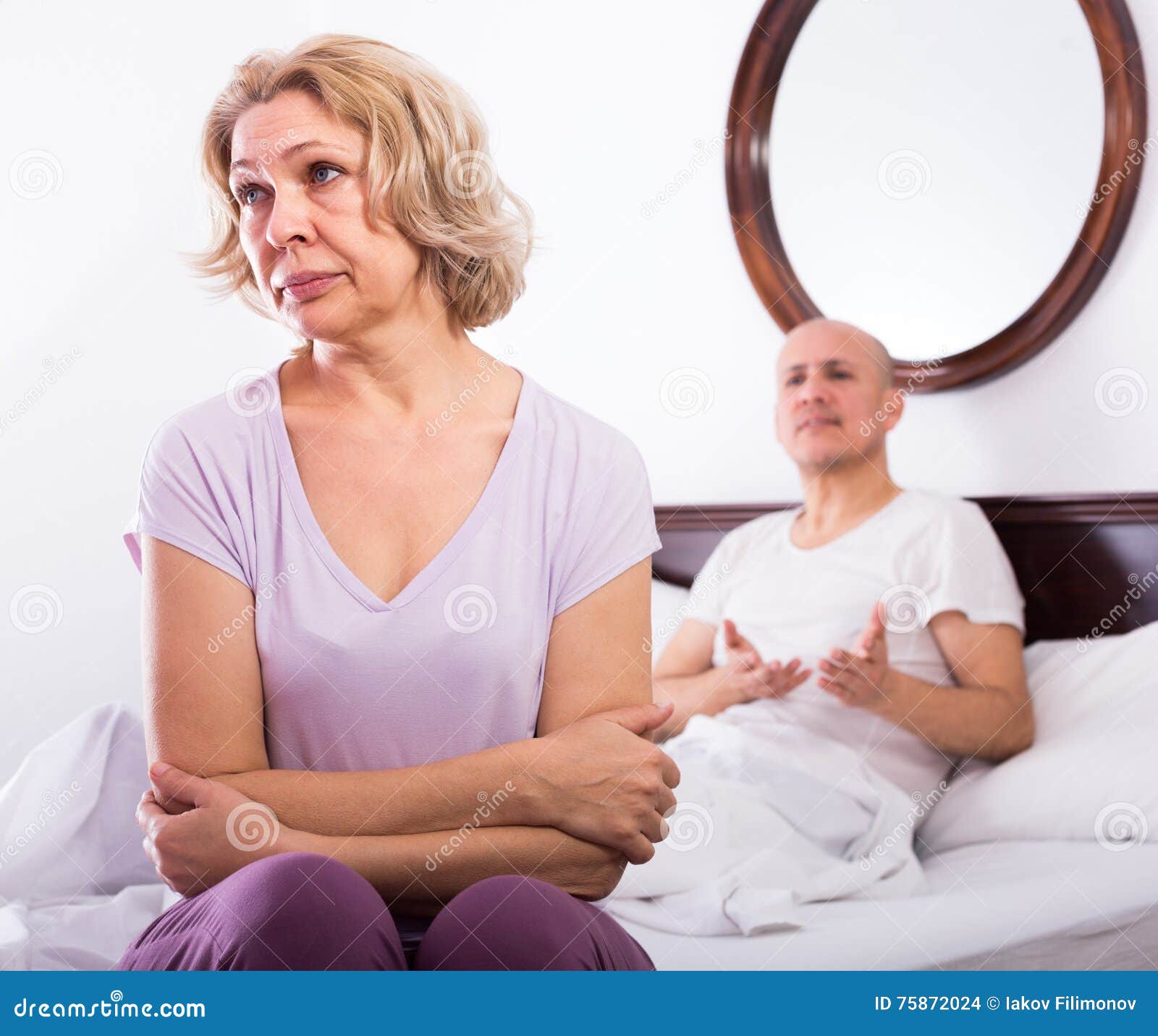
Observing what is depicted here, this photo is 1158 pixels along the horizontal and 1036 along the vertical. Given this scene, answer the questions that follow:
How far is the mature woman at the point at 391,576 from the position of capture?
0.75 metres

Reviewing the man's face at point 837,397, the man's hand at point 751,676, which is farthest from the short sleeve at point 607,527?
the man's face at point 837,397

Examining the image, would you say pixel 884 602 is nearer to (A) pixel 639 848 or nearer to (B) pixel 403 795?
(A) pixel 639 848

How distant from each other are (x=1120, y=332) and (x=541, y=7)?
1.05 meters

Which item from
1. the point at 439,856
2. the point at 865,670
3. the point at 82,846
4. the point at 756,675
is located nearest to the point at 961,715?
the point at 865,670

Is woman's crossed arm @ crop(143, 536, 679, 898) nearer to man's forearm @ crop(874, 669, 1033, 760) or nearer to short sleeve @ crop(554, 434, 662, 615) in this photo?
short sleeve @ crop(554, 434, 662, 615)

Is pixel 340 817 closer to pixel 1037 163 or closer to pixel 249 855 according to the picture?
pixel 249 855

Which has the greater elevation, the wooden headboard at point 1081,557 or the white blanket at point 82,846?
the wooden headboard at point 1081,557

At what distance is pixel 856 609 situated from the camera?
1.37 m

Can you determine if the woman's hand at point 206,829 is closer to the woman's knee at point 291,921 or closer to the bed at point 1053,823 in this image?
the woman's knee at point 291,921

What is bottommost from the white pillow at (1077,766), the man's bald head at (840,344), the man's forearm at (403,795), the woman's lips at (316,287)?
the white pillow at (1077,766)

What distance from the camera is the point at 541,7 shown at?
1.80 meters

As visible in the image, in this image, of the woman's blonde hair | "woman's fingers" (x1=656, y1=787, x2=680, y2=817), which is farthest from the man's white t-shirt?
the woman's blonde hair

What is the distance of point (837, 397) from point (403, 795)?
91 centimetres

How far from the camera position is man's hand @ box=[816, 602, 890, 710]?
1227 mm
